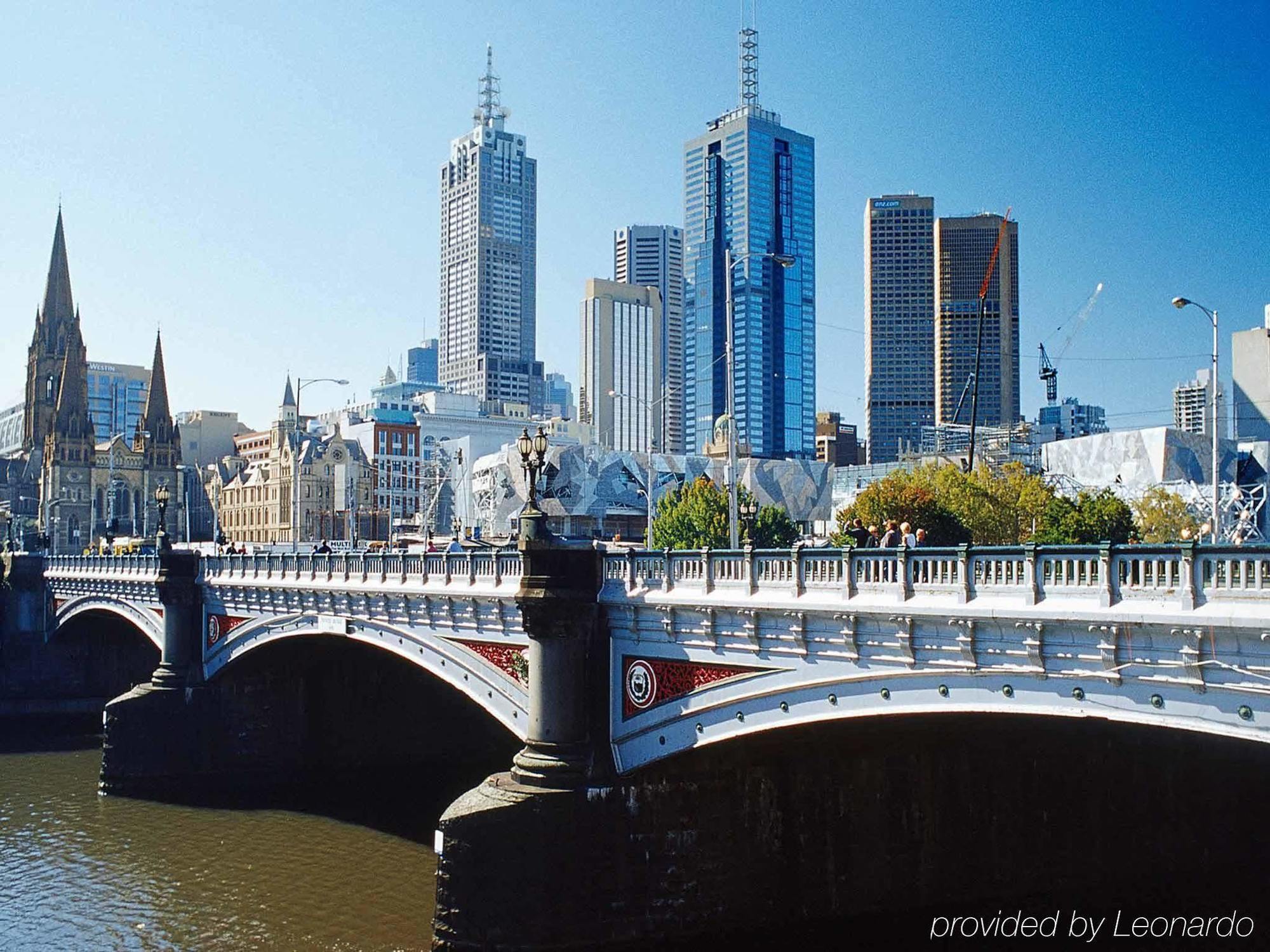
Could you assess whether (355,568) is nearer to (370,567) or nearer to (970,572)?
(370,567)

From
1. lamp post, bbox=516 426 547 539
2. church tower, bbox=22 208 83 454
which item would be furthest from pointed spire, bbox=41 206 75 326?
lamp post, bbox=516 426 547 539

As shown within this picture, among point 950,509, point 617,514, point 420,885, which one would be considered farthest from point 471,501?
point 420,885

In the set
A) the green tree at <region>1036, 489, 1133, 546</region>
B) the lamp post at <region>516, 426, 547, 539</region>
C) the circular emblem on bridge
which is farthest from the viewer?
the green tree at <region>1036, 489, 1133, 546</region>

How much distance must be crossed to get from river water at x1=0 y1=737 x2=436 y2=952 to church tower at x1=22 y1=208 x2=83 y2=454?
388ft

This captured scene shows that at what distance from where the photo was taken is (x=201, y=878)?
114ft

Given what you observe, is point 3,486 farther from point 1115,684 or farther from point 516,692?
point 1115,684

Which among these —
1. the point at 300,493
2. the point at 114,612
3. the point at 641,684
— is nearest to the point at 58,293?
the point at 300,493

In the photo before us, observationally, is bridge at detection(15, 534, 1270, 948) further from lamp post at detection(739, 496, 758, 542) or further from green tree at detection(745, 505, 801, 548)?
green tree at detection(745, 505, 801, 548)

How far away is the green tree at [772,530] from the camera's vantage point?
207ft

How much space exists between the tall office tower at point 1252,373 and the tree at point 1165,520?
44488 millimetres

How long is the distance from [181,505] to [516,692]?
429 ft

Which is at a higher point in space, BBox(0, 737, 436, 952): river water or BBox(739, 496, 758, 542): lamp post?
BBox(739, 496, 758, 542): lamp post

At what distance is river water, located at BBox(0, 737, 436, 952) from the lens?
30016 mm

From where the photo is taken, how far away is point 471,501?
145125 mm
